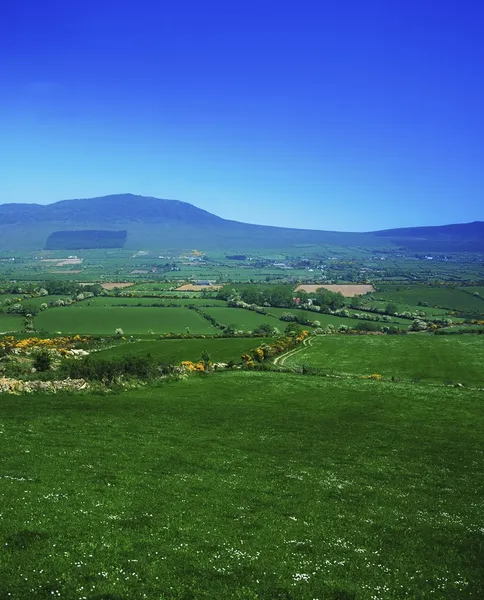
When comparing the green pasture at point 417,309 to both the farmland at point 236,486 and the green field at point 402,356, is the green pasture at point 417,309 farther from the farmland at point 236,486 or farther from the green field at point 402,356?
the farmland at point 236,486

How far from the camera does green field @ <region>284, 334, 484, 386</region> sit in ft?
247

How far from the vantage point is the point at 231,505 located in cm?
1884

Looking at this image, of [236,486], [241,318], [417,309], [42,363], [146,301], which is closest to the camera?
[236,486]

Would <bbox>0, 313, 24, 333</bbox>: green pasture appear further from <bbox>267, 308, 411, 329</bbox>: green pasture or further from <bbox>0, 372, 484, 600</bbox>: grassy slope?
<bbox>0, 372, 484, 600</bbox>: grassy slope

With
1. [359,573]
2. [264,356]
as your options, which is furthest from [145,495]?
[264,356]

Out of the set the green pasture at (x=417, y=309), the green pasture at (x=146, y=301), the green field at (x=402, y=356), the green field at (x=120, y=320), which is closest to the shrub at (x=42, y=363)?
the green field at (x=402, y=356)

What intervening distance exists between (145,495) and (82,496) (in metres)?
Result: 2.51

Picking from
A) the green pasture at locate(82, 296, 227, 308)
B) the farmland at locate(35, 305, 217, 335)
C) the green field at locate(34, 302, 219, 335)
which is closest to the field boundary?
the green field at locate(34, 302, 219, 335)

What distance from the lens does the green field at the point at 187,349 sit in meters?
81.8

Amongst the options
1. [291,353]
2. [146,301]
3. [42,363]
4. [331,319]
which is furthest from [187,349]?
[146,301]

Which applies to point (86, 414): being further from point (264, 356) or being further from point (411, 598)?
point (264, 356)

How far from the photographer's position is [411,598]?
12680 mm

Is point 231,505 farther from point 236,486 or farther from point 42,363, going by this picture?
point 42,363

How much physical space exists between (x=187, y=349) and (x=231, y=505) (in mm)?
72357
